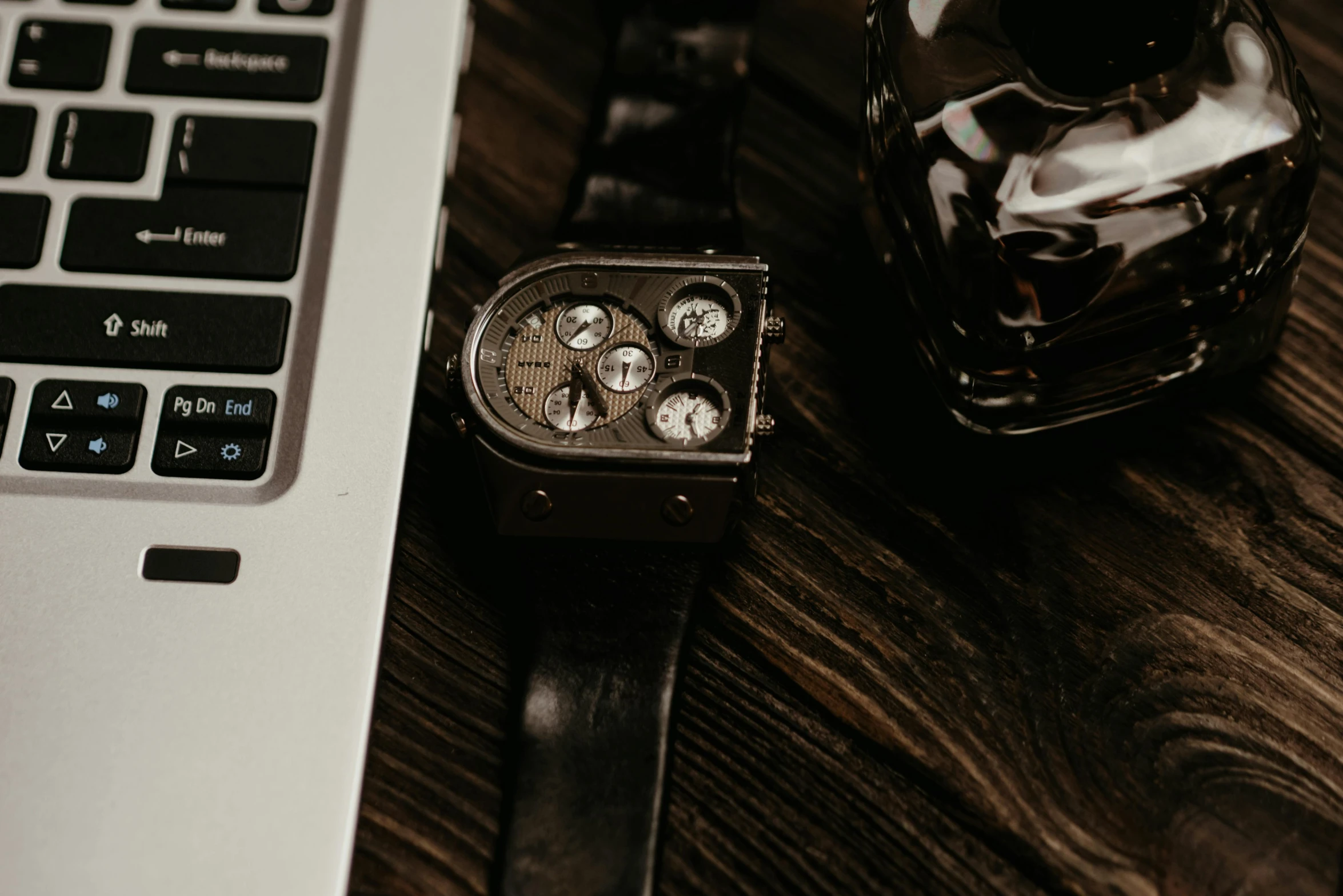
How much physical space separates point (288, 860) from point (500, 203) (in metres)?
0.33

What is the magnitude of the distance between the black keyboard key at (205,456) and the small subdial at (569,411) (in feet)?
0.39

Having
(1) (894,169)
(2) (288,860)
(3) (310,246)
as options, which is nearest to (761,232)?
(1) (894,169)

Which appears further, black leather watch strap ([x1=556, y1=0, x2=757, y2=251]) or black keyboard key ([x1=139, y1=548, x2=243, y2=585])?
black leather watch strap ([x1=556, y1=0, x2=757, y2=251])

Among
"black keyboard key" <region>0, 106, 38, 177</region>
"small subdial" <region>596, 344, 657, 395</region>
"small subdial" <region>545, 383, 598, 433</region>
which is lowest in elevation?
"small subdial" <region>545, 383, 598, 433</region>

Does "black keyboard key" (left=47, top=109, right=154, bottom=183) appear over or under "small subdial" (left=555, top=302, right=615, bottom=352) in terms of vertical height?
over

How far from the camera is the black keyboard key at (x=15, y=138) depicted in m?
0.44

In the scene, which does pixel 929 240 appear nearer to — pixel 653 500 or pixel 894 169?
pixel 894 169

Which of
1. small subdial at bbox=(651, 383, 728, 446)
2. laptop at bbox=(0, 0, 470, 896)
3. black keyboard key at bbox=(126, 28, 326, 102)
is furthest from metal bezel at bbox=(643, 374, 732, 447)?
black keyboard key at bbox=(126, 28, 326, 102)

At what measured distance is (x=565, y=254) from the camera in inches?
18.0

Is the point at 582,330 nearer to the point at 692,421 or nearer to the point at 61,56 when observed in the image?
the point at 692,421

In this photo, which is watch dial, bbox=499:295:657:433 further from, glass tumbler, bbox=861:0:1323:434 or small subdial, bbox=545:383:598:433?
glass tumbler, bbox=861:0:1323:434

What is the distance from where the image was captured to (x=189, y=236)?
17.0 inches

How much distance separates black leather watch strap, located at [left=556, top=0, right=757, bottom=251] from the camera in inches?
19.6

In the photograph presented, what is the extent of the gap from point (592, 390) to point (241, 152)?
186 mm
